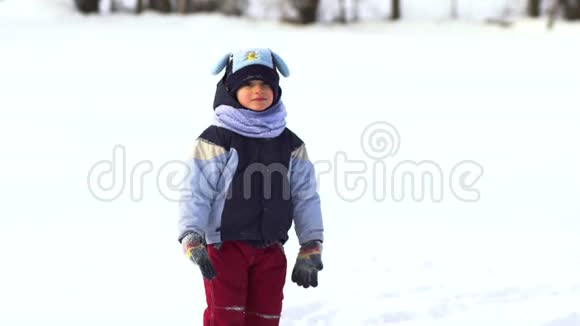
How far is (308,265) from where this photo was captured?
12.1ft

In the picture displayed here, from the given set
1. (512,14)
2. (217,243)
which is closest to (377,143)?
(217,243)

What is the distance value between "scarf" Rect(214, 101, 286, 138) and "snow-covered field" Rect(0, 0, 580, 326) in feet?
5.73

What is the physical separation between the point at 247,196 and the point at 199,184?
0.17m

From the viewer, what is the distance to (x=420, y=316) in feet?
17.2

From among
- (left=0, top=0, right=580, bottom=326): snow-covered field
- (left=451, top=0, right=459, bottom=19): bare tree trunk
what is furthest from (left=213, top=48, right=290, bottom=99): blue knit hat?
(left=451, top=0, right=459, bottom=19): bare tree trunk

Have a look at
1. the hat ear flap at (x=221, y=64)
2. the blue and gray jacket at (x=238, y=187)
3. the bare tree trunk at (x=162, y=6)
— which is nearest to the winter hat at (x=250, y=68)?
the hat ear flap at (x=221, y=64)

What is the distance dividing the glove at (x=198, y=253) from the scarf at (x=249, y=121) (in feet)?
1.25

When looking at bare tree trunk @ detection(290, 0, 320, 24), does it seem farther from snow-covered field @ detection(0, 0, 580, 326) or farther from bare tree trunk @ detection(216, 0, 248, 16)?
snow-covered field @ detection(0, 0, 580, 326)

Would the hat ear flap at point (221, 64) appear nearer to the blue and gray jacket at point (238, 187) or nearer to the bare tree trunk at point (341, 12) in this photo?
the blue and gray jacket at point (238, 187)

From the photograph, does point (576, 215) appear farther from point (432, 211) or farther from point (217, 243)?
point (217, 243)

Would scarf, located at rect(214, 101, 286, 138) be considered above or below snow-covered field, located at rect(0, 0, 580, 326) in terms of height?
above

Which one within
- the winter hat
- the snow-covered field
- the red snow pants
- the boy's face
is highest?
the winter hat

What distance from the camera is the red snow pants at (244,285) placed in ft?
12.0

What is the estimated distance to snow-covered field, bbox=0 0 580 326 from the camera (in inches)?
218
